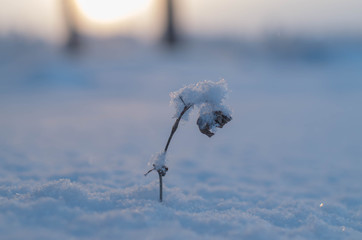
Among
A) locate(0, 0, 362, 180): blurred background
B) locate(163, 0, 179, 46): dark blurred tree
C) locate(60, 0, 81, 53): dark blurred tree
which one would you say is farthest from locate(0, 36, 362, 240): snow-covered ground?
locate(163, 0, 179, 46): dark blurred tree

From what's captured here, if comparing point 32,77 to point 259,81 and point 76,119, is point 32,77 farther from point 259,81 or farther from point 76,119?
point 259,81

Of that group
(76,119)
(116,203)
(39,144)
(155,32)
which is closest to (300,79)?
(155,32)

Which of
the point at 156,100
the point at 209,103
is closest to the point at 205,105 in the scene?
the point at 209,103

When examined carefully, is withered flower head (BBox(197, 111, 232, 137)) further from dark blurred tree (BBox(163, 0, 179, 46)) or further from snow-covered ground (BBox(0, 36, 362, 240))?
dark blurred tree (BBox(163, 0, 179, 46))

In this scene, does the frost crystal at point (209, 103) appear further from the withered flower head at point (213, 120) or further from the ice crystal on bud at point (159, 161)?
the ice crystal on bud at point (159, 161)

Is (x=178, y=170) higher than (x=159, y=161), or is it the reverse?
(x=178, y=170)

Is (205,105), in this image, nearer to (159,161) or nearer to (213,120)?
(213,120)

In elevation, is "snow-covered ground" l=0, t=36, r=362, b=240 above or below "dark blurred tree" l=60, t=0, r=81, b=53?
below
